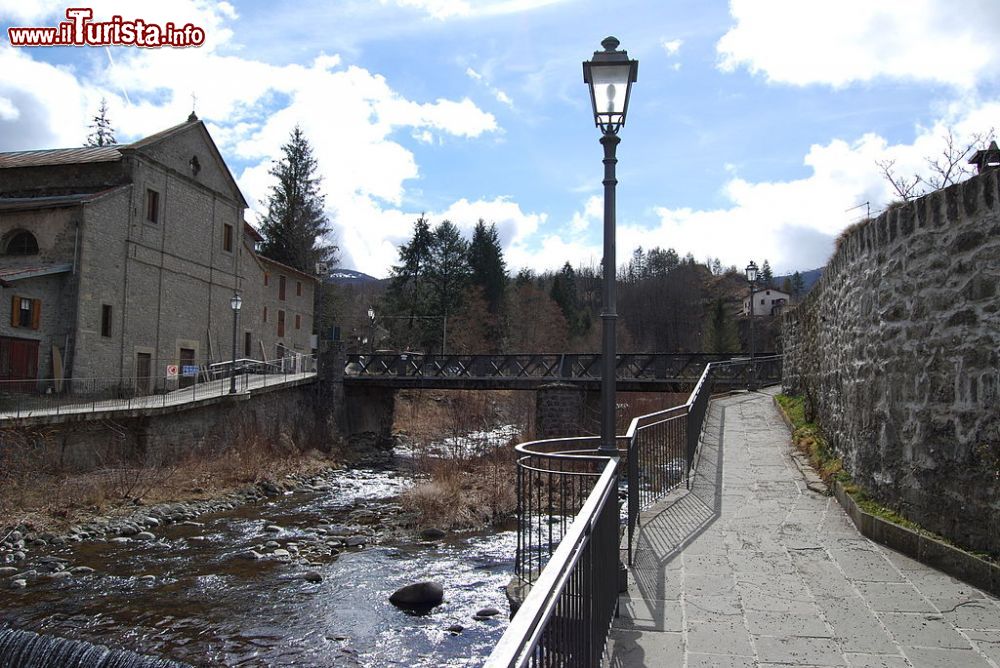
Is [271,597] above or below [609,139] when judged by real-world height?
below

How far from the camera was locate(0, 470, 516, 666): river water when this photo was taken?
8305 mm

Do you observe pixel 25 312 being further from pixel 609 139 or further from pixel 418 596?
pixel 609 139

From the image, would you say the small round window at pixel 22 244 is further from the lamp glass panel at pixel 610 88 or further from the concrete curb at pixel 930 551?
the concrete curb at pixel 930 551

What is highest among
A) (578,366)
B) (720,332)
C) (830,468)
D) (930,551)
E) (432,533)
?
(720,332)

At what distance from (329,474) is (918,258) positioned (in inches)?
819

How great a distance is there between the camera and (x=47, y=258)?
2398 centimetres

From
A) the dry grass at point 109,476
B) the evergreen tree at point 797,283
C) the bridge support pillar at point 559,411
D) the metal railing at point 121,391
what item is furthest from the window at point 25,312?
the evergreen tree at point 797,283

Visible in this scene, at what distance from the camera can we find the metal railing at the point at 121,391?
19.7m

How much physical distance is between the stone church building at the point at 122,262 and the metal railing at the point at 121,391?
20 cm

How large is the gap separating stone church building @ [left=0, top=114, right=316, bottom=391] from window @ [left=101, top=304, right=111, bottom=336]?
0.04 metres

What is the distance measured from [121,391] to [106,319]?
277 centimetres

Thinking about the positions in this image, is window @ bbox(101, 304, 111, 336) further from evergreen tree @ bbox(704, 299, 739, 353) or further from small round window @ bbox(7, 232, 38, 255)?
evergreen tree @ bbox(704, 299, 739, 353)

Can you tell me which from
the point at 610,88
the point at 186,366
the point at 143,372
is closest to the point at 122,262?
the point at 143,372

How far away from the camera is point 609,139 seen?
19.5 feet
